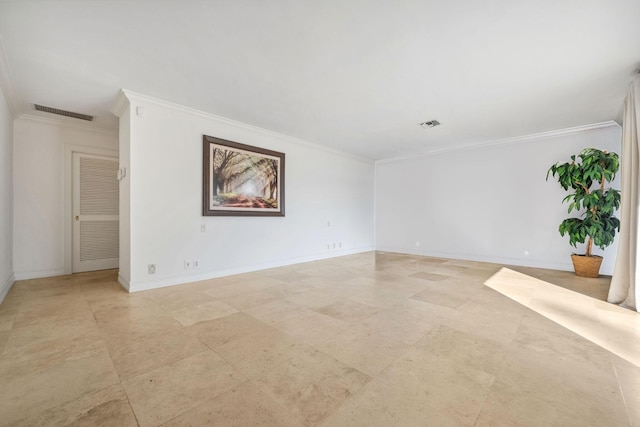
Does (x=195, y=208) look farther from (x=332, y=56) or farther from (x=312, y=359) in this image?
(x=312, y=359)

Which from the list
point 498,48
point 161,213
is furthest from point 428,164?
point 161,213

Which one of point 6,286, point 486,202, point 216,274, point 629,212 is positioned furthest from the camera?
point 486,202

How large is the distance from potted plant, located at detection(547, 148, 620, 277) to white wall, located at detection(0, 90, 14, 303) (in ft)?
28.9

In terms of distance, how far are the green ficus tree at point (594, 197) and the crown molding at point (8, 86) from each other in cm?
817

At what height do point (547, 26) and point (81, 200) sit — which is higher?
point (547, 26)

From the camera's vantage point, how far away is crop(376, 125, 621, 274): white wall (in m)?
5.46

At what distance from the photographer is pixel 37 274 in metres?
4.50

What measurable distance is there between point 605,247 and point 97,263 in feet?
32.1

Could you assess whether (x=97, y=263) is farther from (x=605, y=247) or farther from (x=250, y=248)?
(x=605, y=247)

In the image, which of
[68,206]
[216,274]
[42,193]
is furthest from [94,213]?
[216,274]

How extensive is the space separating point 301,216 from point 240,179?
1.78 meters

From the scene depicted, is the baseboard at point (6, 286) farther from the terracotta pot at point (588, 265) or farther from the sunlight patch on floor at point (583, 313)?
the terracotta pot at point (588, 265)

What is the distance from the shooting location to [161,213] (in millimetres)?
4039

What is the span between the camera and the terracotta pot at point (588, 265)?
15.4ft
